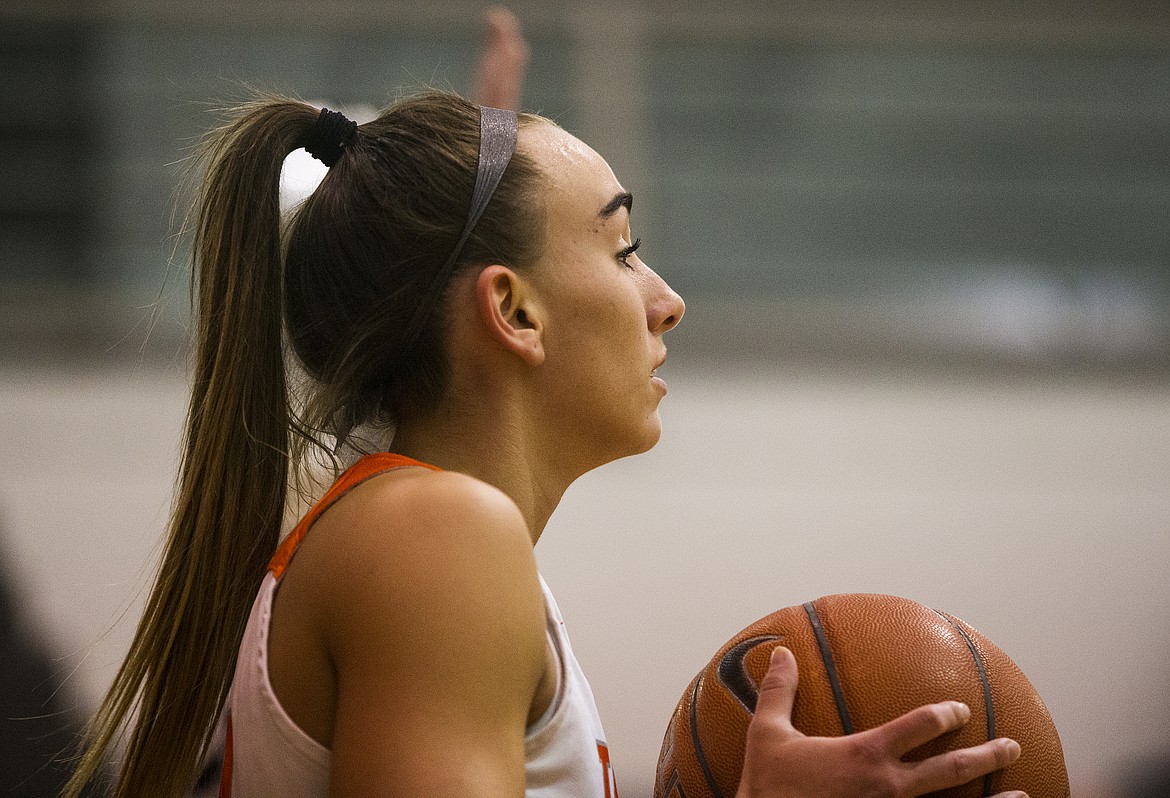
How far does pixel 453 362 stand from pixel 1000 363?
265 centimetres

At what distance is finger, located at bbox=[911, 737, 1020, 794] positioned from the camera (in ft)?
2.65

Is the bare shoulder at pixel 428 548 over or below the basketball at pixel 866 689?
over

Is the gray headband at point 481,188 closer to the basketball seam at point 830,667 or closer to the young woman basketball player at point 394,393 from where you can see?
the young woman basketball player at point 394,393

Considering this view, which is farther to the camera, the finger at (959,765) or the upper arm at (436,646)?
the finger at (959,765)

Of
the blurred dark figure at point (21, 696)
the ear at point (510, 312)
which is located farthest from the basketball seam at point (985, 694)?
the blurred dark figure at point (21, 696)

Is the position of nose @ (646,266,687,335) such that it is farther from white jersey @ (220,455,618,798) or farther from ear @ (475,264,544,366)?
white jersey @ (220,455,618,798)

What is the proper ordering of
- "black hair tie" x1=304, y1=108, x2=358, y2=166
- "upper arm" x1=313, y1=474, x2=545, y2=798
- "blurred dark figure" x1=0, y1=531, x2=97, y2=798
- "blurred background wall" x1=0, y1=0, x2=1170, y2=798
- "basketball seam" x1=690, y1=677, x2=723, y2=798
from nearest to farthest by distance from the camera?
"upper arm" x1=313, y1=474, x2=545, y2=798, "basketball seam" x1=690, y1=677, x2=723, y2=798, "black hair tie" x1=304, y1=108, x2=358, y2=166, "blurred dark figure" x1=0, y1=531, x2=97, y2=798, "blurred background wall" x1=0, y1=0, x2=1170, y2=798

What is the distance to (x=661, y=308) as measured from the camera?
1065mm

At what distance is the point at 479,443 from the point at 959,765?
0.46 metres

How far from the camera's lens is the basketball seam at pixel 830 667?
870 millimetres

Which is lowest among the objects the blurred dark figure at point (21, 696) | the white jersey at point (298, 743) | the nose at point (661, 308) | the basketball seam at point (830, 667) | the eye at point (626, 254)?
the blurred dark figure at point (21, 696)

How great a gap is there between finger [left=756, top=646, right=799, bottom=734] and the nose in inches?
12.9

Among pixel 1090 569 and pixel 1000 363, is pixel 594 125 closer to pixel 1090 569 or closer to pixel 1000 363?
pixel 1000 363

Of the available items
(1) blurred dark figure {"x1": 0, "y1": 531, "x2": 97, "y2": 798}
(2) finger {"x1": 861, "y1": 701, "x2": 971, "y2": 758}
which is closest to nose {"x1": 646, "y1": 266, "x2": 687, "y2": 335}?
(2) finger {"x1": 861, "y1": 701, "x2": 971, "y2": 758}
